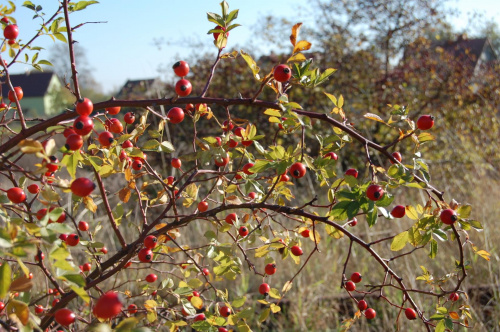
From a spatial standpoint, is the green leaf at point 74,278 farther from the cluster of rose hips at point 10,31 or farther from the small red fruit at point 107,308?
the cluster of rose hips at point 10,31

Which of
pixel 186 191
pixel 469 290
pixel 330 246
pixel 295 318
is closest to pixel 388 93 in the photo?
pixel 330 246

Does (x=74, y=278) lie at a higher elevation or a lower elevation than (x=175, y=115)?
lower

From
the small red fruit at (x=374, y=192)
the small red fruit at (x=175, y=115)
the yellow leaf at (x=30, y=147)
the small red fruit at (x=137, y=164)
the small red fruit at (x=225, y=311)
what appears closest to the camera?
the yellow leaf at (x=30, y=147)

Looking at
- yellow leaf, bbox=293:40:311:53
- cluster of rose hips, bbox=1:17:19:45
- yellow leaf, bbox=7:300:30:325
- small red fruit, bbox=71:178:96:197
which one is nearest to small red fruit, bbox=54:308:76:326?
yellow leaf, bbox=7:300:30:325

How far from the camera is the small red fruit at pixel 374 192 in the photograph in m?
0.83

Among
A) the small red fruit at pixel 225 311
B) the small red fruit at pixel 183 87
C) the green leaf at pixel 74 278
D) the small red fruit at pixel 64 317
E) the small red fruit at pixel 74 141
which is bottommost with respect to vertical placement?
the small red fruit at pixel 225 311

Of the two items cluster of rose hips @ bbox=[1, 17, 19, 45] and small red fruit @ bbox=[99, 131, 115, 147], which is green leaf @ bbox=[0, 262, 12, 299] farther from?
cluster of rose hips @ bbox=[1, 17, 19, 45]

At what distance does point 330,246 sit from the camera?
11.8 feet

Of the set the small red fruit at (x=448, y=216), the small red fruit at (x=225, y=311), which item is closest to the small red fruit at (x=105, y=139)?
the small red fruit at (x=225, y=311)

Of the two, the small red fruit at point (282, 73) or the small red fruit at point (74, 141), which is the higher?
the small red fruit at point (282, 73)

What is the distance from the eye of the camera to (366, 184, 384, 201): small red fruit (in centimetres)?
83

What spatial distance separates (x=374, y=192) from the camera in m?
0.83

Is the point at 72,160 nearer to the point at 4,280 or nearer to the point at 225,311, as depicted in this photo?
the point at 4,280

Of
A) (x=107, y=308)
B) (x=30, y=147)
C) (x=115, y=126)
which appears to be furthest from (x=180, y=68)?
(x=107, y=308)
